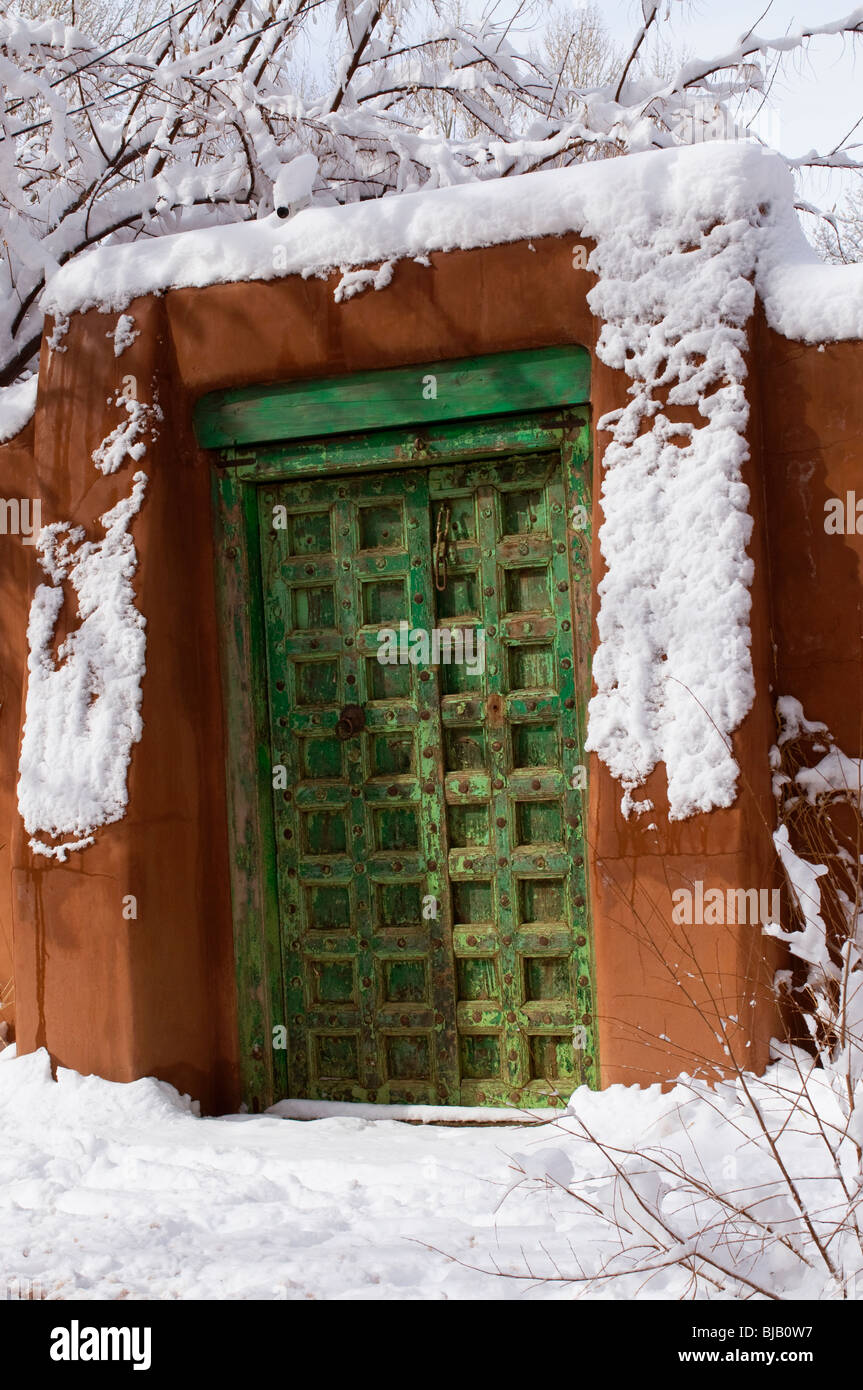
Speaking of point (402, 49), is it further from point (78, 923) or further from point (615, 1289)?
point (615, 1289)

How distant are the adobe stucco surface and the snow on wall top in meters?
0.08

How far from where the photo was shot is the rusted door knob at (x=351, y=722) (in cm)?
450

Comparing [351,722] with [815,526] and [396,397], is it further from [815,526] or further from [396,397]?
[815,526]

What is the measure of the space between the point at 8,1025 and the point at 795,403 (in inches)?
148

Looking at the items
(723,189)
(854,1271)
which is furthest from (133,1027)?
(723,189)

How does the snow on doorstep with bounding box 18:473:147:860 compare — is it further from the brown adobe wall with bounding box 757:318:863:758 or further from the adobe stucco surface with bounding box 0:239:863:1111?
the brown adobe wall with bounding box 757:318:863:758

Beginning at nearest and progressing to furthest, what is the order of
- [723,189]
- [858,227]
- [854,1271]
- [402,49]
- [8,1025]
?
[854,1271] → [723,189] → [8,1025] → [402,49] → [858,227]

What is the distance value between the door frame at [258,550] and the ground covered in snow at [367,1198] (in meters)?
0.51

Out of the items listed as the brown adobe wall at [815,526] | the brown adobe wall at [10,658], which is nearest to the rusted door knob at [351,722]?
the brown adobe wall at [10,658]

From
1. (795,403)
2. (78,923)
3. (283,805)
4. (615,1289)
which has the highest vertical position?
(795,403)

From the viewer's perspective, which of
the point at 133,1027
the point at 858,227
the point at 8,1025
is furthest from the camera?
the point at 858,227

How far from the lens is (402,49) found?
668 cm

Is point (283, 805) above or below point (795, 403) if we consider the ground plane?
below

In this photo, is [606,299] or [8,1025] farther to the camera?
[8,1025]
